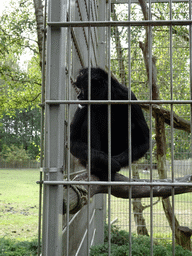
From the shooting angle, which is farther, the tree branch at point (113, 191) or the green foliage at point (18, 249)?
the green foliage at point (18, 249)

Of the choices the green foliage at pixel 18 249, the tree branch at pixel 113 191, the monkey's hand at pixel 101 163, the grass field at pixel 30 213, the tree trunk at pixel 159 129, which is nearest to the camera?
the tree branch at pixel 113 191

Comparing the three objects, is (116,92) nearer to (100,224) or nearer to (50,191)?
(50,191)

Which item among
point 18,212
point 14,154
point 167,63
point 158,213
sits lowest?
point 18,212

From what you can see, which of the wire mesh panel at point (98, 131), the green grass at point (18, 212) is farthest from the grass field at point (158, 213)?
the green grass at point (18, 212)

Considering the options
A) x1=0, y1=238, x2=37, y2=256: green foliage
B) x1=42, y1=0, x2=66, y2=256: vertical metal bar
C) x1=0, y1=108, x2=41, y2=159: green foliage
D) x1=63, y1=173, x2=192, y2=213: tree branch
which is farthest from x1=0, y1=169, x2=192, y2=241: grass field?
x1=0, y1=108, x2=41, y2=159: green foliage

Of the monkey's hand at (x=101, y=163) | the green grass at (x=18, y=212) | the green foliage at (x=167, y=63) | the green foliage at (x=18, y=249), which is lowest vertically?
the green grass at (x=18, y=212)

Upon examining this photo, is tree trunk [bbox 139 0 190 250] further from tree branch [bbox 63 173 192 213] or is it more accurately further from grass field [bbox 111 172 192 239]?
tree branch [bbox 63 173 192 213]

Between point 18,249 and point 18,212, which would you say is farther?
point 18,212

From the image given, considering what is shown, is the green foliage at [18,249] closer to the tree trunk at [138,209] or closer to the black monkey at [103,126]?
the tree trunk at [138,209]

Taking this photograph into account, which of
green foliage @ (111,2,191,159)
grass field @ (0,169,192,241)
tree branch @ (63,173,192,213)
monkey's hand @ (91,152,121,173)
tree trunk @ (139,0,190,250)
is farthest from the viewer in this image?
grass field @ (0,169,192,241)

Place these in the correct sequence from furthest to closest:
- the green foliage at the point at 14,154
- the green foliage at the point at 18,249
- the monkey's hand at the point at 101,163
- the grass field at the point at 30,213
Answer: the green foliage at the point at 14,154 → the grass field at the point at 30,213 → the green foliage at the point at 18,249 → the monkey's hand at the point at 101,163

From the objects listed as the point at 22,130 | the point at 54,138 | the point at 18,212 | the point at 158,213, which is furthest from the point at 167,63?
the point at 22,130

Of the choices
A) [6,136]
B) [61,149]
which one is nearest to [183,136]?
[61,149]

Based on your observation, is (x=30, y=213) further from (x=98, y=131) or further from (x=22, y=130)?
(x=22, y=130)
